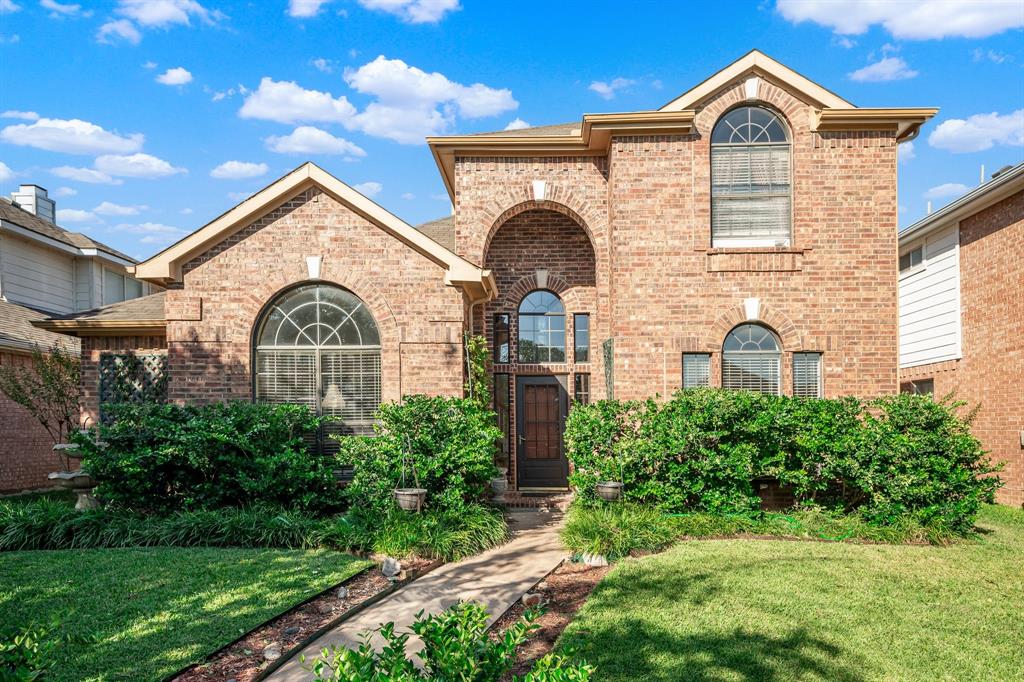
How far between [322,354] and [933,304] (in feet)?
41.0

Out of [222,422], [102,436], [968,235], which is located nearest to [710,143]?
[968,235]

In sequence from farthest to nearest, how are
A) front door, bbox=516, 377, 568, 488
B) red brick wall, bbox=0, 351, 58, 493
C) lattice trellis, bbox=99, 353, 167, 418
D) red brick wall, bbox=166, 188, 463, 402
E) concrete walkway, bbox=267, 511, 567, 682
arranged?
red brick wall, bbox=0, 351, 58, 493
front door, bbox=516, 377, 568, 488
lattice trellis, bbox=99, 353, 167, 418
red brick wall, bbox=166, 188, 463, 402
concrete walkway, bbox=267, 511, 567, 682

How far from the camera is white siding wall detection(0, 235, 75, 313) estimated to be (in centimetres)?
1636

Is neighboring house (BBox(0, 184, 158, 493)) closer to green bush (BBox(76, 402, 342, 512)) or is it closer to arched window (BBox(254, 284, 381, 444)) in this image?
arched window (BBox(254, 284, 381, 444))

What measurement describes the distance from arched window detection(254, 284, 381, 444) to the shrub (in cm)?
728

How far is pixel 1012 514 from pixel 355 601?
1062cm

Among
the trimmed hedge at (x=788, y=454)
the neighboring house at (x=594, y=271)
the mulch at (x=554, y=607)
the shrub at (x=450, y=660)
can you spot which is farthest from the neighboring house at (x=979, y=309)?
the shrub at (x=450, y=660)

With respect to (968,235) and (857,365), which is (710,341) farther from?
(968,235)

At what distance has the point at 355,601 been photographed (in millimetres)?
6352

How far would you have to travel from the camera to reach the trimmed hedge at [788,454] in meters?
8.78

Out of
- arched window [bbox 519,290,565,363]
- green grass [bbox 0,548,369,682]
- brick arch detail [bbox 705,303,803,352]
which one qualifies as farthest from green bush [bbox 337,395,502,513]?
brick arch detail [bbox 705,303,803,352]

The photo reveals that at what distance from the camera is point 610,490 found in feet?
29.7

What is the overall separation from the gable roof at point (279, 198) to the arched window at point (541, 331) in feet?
9.60

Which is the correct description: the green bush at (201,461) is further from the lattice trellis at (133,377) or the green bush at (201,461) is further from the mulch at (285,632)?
the mulch at (285,632)
